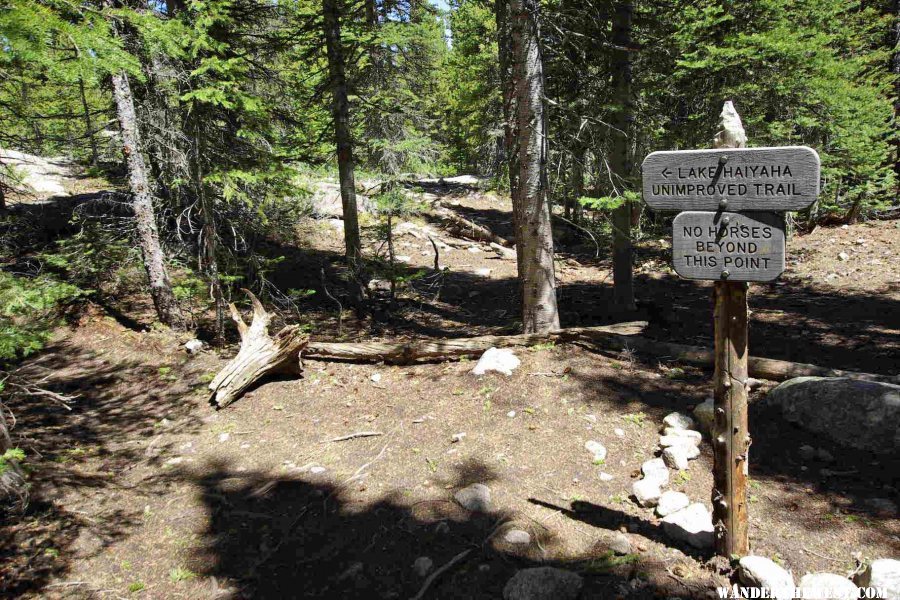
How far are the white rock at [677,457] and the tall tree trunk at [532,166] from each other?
292cm

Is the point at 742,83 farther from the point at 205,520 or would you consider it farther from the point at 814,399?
the point at 205,520

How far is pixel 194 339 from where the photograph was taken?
1023cm

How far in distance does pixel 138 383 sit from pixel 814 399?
965 cm

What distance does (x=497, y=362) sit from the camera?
7.43 m

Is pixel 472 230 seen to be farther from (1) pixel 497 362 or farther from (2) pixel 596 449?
(2) pixel 596 449

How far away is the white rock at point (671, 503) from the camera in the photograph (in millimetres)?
4562

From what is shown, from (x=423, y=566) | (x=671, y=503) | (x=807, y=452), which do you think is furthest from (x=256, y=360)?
(x=807, y=452)

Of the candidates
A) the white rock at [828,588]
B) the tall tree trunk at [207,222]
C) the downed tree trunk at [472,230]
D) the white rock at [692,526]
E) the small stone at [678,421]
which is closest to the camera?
the white rock at [828,588]

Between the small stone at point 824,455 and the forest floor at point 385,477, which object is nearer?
the forest floor at point 385,477

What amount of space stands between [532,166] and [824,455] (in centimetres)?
482

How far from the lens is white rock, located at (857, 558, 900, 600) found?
10.3 ft

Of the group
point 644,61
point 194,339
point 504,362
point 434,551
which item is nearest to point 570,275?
point 644,61

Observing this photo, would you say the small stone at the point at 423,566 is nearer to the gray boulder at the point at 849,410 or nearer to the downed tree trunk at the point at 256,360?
the gray boulder at the point at 849,410

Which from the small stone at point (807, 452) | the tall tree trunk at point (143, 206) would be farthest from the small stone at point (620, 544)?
the tall tree trunk at point (143, 206)
